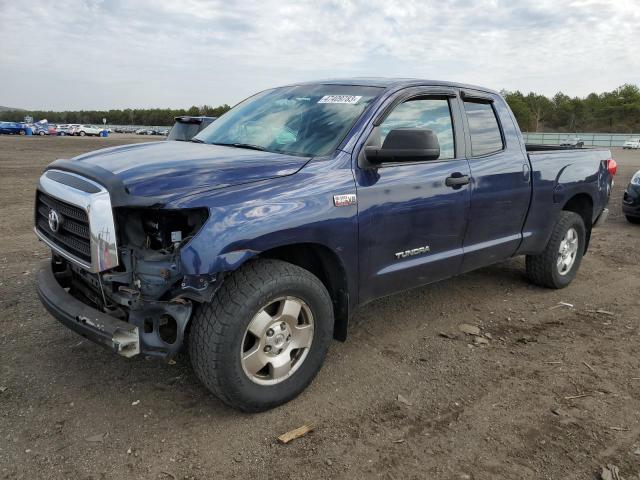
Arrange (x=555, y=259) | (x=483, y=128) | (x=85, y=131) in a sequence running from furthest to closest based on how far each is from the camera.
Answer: (x=85, y=131) → (x=555, y=259) → (x=483, y=128)

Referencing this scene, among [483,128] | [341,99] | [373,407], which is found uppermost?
[341,99]

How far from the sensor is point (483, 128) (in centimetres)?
436

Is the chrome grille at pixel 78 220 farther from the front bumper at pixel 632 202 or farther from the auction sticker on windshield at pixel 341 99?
the front bumper at pixel 632 202

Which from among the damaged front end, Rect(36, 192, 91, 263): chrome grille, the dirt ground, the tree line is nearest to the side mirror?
the damaged front end

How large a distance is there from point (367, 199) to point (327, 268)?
505 mm

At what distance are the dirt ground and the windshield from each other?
155cm

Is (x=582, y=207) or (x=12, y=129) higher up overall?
(x=12, y=129)

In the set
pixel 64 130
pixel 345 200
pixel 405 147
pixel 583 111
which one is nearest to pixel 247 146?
pixel 345 200

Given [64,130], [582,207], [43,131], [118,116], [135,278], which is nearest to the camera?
[135,278]

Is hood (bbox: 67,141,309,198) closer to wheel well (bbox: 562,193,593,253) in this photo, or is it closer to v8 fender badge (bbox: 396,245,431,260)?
v8 fender badge (bbox: 396,245,431,260)

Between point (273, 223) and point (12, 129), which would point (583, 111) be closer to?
point (12, 129)

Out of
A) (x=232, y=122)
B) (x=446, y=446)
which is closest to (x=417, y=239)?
(x=446, y=446)

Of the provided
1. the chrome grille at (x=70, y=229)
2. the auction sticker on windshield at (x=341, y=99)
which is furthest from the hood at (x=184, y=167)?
the auction sticker on windshield at (x=341, y=99)

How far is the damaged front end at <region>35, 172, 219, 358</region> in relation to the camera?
263 cm
